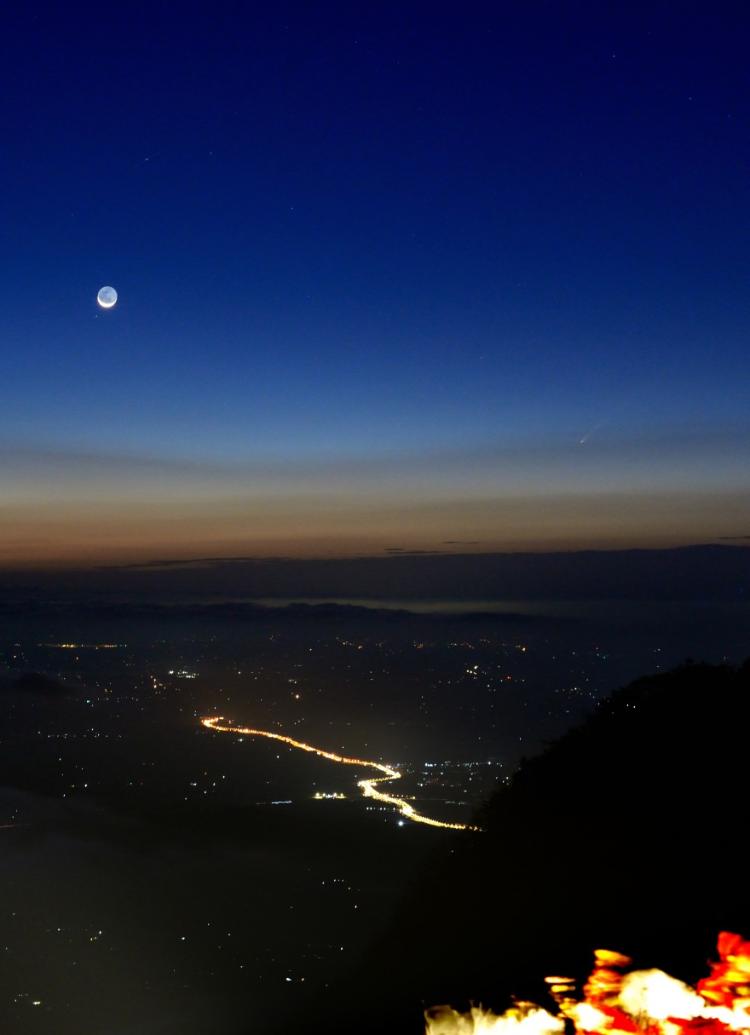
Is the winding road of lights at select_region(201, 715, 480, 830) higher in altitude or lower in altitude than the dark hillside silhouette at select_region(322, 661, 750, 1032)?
lower

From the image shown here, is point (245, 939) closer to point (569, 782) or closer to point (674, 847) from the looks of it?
point (569, 782)

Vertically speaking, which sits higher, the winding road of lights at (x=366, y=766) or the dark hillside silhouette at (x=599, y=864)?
the dark hillside silhouette at (x=599, y=864)

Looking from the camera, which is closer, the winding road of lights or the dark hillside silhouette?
the dark hillside silhouette

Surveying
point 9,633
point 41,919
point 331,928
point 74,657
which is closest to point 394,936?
point 331,928

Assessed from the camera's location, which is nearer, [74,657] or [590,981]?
[590,981]

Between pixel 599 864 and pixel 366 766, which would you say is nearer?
pixel 599 864

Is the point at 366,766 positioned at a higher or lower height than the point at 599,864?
lower

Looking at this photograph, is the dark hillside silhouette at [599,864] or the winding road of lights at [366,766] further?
the winding road of lights at [366,766]

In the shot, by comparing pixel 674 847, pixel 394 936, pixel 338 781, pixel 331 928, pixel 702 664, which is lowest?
pixel 338 781
